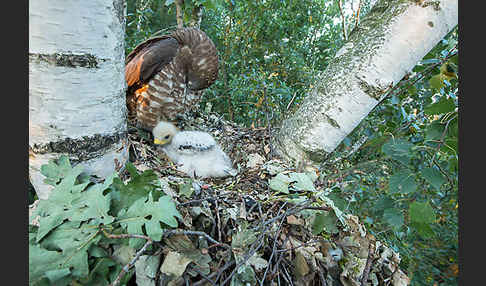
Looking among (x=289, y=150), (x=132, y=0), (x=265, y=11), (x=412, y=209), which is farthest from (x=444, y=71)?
(x=132, y=0)

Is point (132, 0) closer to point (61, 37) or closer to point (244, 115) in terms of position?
point (244, 115)

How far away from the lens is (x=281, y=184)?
1045 millimetres

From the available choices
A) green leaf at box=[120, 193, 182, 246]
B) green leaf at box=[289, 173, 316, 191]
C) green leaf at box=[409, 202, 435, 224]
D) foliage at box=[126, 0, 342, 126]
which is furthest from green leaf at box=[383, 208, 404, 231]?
foliage at box=[126, 0, 342, 126]

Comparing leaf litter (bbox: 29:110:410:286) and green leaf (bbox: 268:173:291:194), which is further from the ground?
green leaf (bbox: 268:173:291:194)

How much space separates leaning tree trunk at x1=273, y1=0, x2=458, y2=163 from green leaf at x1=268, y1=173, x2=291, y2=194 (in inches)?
8.3

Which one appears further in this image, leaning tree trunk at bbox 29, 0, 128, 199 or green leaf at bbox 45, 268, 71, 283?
leaning tree trunk at bbox 29, 0, 128, 199

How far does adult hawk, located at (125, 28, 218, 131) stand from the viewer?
6.36 feet

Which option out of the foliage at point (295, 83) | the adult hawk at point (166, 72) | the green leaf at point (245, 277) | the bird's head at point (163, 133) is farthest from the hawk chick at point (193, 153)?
the green leaf at point (245, 277)

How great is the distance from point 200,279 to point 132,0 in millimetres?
4900

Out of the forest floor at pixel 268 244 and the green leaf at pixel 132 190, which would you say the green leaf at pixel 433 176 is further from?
the green leaf at pixel 132 190

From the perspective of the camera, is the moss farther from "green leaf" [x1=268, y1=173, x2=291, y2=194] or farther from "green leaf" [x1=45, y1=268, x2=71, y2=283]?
"green leaf" [x1=268, y1=173, x2=291, y2=194]

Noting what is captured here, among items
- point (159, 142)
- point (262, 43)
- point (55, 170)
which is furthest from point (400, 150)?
point (262, 43)

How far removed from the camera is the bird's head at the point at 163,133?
188 cm

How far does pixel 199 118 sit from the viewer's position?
8.15 feet
